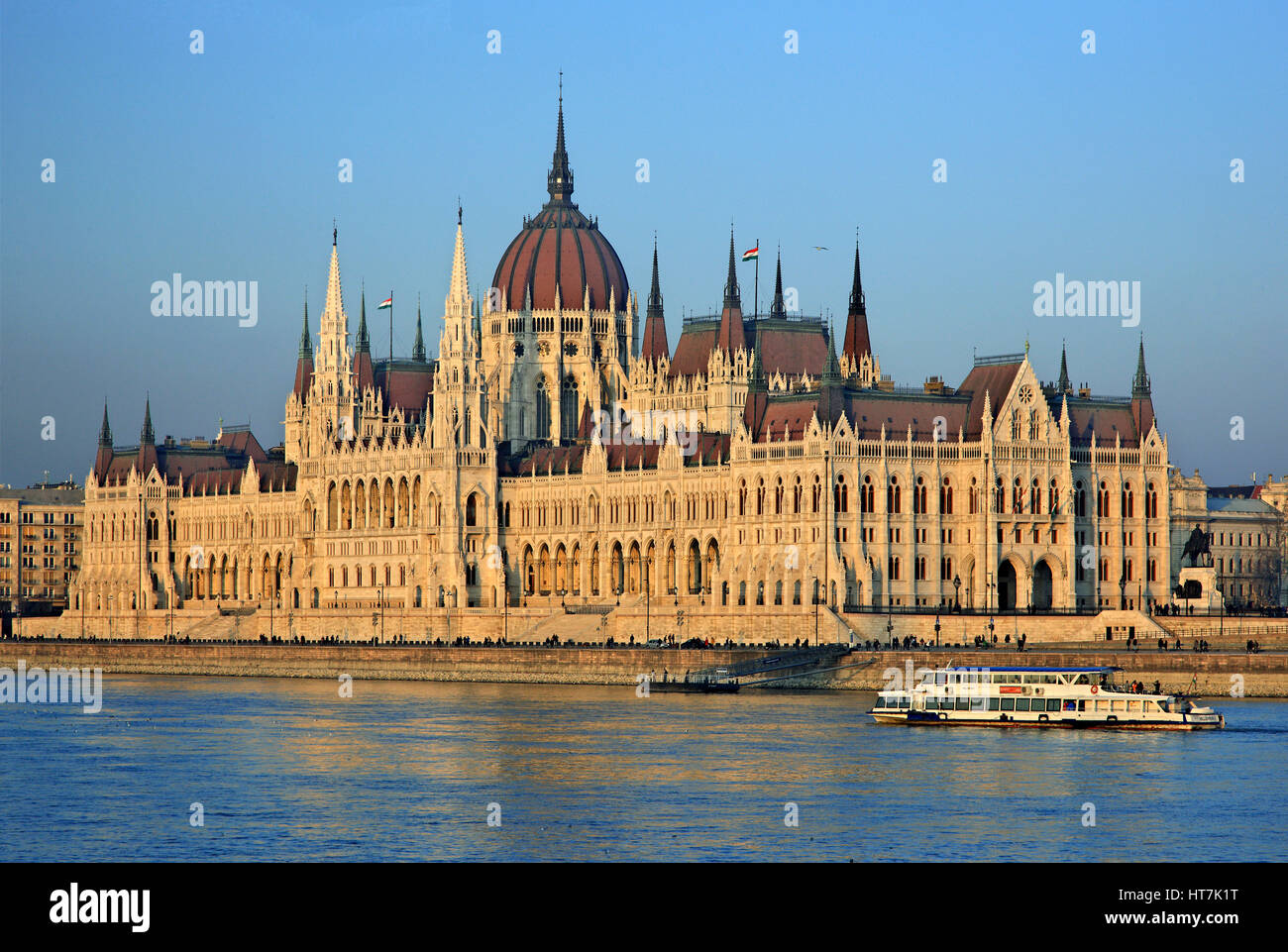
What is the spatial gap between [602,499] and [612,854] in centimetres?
9716

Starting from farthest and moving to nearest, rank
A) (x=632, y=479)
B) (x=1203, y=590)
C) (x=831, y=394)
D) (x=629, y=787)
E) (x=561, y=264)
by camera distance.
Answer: (x=561, y=264) < (x=632, y=479) < (x=1203, y=590) < (x=831, y=394) < (x=629, y=787)

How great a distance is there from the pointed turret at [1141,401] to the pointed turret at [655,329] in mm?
39981

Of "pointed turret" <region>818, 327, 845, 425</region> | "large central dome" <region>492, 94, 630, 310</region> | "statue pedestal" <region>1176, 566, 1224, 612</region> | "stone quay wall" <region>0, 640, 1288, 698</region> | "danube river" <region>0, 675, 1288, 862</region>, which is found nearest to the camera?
"danube river" <region>0, 675, 1288, 862</region>

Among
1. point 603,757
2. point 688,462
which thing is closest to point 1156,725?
point 603,757

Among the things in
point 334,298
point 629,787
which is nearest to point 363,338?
point 334,298

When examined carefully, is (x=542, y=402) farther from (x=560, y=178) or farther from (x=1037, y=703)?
(x=1037, y=703)

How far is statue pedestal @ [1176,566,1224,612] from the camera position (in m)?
143

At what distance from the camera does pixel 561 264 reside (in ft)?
609

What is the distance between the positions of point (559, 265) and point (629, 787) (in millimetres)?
112415

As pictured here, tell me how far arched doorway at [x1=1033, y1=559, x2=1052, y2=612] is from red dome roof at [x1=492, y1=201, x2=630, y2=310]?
2118 inches

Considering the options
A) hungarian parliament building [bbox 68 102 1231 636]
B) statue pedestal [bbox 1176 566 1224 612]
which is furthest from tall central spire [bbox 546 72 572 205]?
statue pedestal [bbox 1176 566 1224 612]

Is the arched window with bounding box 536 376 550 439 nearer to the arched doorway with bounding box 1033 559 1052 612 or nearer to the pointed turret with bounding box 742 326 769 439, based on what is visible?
the pointed turret with bounding box 742 326 769 439

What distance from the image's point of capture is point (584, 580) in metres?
159

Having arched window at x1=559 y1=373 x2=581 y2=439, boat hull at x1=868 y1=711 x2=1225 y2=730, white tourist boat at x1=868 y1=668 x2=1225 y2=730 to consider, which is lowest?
boat hull at x1=868 y1=711 x2=1225 y2=730
